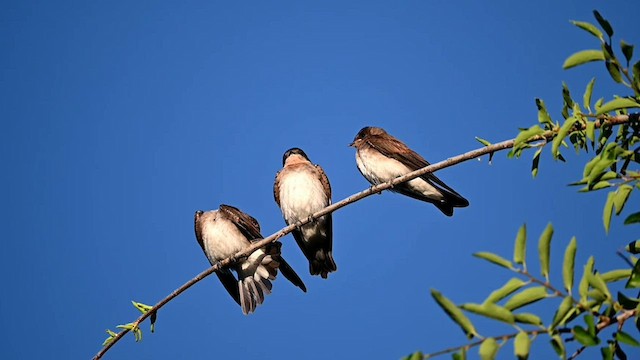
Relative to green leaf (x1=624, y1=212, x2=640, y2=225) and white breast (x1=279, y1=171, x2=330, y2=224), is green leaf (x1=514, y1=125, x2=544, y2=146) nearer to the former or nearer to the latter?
green leaf (x1=624, y1=212, x2=640, y2=225)

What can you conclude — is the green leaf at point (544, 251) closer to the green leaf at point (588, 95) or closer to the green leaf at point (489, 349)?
the green leaf at point (489, 349)

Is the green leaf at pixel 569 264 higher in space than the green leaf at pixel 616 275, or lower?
higher

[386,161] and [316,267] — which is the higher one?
[386,161]

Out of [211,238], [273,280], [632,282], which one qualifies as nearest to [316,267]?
[273,280]

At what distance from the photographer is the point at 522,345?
2033 millimetres

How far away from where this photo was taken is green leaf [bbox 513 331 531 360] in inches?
78.7

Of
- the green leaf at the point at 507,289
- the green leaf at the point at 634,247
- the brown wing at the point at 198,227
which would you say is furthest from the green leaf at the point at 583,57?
the brown wing at the point at 198,227

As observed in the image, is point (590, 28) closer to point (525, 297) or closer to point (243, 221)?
point (525, 297)

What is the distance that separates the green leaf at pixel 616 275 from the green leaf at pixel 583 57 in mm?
770

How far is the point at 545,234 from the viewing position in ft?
7.14

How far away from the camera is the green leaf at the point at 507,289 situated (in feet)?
7.30

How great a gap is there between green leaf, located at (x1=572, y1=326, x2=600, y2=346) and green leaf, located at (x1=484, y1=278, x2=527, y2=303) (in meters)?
0.21

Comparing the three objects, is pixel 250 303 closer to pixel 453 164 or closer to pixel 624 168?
pixel 453 164

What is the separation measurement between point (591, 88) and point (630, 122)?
0.27 m
